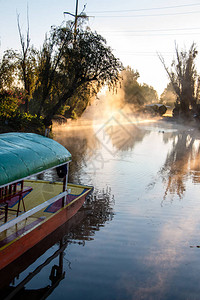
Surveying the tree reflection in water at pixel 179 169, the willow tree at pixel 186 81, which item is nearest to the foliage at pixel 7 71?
the tree reflection in water at pixel 179 169

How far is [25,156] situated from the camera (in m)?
7.08

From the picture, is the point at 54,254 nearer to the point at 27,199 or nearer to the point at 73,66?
the point at 27,199

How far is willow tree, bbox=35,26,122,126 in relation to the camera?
1121 inches

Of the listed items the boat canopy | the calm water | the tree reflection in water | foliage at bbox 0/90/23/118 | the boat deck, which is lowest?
the calm water

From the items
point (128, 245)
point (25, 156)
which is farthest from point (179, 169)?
point (25, 156)

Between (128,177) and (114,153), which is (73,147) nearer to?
(114,153)

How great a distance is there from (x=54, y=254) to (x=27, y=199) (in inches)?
109

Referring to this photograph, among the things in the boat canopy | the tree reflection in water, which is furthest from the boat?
the tree reflection in water

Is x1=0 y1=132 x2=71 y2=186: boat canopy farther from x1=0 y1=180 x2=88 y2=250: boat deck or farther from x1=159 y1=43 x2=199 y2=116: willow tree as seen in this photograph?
x1=159 y1=43 x2=199 y2=116: willow tree

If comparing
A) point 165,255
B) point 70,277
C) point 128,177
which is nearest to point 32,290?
point 70,277

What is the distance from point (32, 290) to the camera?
6539mm

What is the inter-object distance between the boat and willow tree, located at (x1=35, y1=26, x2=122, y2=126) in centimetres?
1943

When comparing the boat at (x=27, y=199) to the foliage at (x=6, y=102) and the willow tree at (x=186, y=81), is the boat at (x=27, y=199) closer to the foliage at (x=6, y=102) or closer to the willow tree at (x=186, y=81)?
the foliage at (x=6, y=102)

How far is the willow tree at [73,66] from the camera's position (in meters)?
28.5
